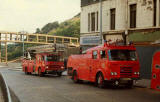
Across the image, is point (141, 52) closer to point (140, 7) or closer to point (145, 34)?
point (145, 34)

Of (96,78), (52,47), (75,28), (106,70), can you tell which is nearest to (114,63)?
(106,70)

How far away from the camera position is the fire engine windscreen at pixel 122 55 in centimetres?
1657

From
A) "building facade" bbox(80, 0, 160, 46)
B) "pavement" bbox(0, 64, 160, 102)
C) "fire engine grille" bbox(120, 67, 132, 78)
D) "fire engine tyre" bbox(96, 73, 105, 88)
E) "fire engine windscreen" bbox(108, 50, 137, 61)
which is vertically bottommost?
"pavement" bbox(0, 64, 160, 102)

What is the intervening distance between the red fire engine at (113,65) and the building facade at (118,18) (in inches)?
272

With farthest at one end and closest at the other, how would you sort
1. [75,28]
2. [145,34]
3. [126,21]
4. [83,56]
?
[75,28] < [126,21] < [145,34] < [83,56]

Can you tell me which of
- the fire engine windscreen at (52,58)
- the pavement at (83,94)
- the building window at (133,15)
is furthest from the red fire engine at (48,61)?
the pavement at (83,94)

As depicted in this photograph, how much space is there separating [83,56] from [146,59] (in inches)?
257

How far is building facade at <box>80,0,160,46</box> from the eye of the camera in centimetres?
2352

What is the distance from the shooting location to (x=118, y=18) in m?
27.4

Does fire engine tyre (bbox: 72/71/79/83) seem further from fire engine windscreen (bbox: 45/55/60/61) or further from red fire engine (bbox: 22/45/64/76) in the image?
fire engine windscreen (bbox: 45/55/60/61)

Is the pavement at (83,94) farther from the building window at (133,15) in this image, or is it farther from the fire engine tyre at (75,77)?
the building window at (133,15)

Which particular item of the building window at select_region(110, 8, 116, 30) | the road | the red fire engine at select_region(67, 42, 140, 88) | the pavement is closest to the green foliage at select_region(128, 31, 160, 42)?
Result: the building window at select_region(110, 8, 116, 30)

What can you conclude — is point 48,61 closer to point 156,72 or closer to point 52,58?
point 52,58

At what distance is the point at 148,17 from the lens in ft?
77.7
